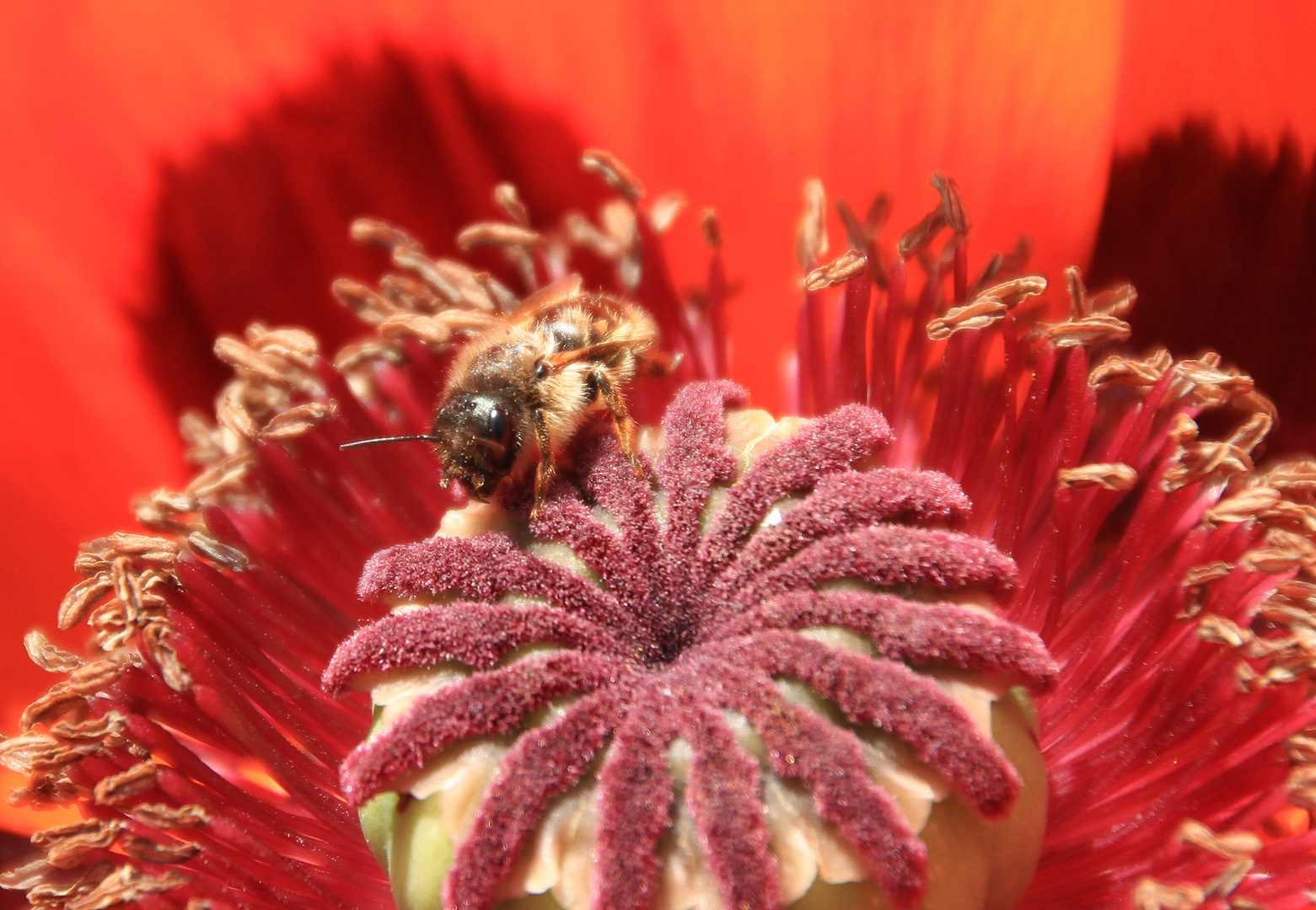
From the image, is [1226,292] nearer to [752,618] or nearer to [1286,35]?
[1286,35]

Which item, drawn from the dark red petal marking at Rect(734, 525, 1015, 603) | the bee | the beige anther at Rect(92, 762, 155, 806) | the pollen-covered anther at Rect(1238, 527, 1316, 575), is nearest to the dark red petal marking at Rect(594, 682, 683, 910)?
the dark red petal marking at Rect(734, 525, 1015, 603)

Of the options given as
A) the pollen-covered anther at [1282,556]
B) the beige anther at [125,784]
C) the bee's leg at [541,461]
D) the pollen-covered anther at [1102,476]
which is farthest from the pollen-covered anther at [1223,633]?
the beige anther at [125,784]

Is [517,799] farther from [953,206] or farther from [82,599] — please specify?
[953,206]

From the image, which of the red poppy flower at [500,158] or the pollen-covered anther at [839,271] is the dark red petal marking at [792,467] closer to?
the pollen-covered anther at [839,271]

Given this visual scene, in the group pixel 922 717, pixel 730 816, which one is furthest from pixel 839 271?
pixel 730 816

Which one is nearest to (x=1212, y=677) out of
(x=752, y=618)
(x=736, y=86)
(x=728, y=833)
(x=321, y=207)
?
(x=752, y=618)

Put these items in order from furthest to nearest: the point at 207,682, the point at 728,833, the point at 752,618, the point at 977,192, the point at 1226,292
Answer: the point at 977,192 < the point at 1226,292 < the point at 207,682 < the point at 752,618 < the point at 728,833
